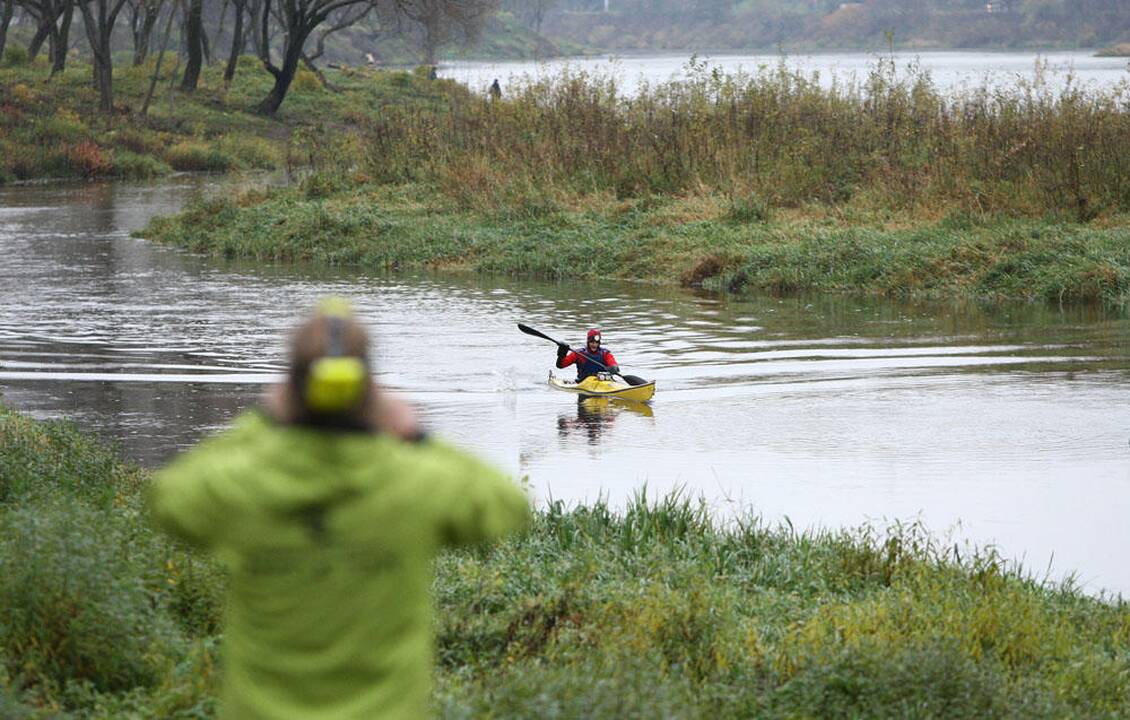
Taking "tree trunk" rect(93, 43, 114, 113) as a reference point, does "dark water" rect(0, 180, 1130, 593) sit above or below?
below

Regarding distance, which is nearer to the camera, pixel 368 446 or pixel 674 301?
pixel 368 446

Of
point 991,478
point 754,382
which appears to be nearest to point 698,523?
point 991,478

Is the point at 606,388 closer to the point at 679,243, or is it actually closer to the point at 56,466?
the point at 56,466

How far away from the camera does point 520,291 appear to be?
2469 centimetres

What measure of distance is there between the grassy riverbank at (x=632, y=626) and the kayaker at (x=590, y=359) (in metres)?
6.56

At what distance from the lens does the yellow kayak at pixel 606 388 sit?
15.7 m

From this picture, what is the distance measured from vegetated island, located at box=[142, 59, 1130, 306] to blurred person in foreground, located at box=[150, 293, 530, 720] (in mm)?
19677

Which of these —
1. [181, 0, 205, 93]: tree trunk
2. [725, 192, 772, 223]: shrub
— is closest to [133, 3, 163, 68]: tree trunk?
[181, 0, 205, 93]: tree trunk

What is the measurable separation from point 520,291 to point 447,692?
19.1 meters

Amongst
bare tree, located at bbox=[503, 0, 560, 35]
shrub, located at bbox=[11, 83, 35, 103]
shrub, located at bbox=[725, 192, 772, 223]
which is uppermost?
bare tree, located at bbox=[503, 0, 560, 35]

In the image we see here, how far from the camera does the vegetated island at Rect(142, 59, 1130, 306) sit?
939 inches

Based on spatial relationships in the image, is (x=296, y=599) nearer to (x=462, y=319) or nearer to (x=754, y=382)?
(x=754, y=382)

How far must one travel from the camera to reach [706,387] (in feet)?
53.5

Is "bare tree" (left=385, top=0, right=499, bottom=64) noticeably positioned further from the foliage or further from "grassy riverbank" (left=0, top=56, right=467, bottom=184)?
the foliage
